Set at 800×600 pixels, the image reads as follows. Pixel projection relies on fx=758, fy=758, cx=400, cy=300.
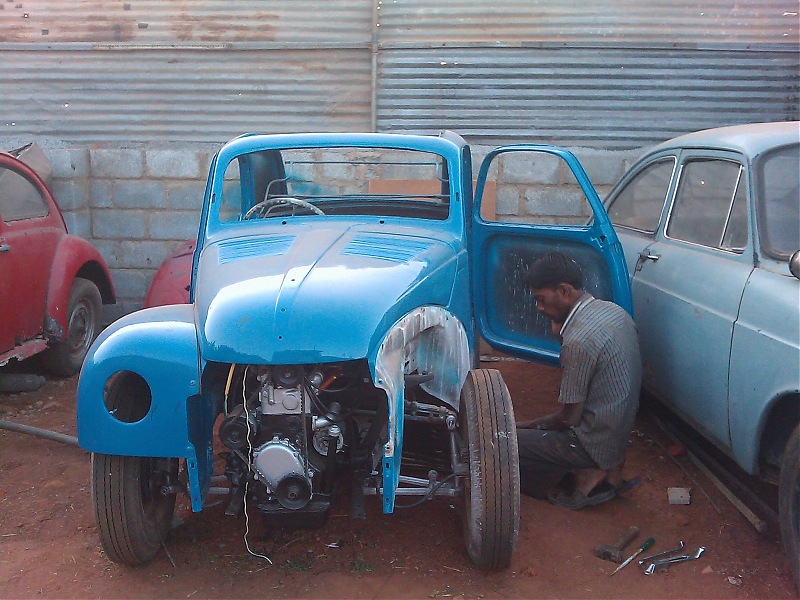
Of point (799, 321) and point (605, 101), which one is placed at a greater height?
point (605, 101)

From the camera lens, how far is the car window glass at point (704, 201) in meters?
3.74

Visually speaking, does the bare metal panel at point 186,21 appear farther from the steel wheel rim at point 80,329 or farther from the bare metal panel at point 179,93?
the steel wheel rim at point 80,329

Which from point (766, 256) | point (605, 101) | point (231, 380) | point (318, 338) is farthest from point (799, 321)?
point (605, 101)

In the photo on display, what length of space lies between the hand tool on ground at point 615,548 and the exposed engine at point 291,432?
3.64 feet

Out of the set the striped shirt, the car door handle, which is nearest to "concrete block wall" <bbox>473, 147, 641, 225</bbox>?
the car door handle

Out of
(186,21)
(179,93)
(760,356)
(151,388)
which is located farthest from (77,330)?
(760,356)

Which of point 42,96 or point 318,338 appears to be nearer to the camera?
point 318,338

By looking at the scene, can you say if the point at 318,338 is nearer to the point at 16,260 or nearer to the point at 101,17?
the point at 16,260

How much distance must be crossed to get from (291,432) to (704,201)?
2586 millimetres

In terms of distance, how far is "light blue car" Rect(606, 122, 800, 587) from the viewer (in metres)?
2.96

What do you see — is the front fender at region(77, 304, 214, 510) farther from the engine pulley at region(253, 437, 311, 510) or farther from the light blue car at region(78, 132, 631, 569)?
the engine pulley at region(253, 437, 311, 510)

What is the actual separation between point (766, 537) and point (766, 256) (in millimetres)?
1236

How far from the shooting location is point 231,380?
286cm

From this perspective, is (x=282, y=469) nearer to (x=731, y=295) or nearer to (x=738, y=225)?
(x=731, y=295)
